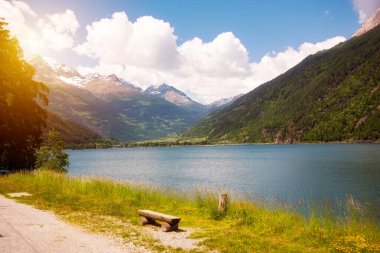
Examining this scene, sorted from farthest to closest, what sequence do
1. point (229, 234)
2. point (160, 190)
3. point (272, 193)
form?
point (272, 193) < point (160, 190) < point (229, 234)

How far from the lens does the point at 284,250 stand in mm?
13508

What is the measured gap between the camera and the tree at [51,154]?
139 feet

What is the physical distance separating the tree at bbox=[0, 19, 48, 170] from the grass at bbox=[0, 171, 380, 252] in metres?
8.03

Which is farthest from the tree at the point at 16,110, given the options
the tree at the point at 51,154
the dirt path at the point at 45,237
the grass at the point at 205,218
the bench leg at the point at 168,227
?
the bench leg at the point at 168,227

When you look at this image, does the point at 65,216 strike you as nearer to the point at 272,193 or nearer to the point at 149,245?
the point at 149,245

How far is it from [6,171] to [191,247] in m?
33.7

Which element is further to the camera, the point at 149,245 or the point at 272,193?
the point at 272,193

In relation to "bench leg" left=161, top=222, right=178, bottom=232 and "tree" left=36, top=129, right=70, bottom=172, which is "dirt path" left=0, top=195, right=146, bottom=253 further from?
"tree" left=36, top=129, right=70, bottom=172

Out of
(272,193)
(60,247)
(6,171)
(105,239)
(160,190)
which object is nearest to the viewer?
(60,247)

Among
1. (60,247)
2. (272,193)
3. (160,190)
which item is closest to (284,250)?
(60,247)

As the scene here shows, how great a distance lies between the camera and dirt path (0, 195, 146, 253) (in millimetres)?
13197

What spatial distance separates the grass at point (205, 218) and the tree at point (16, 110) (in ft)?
26.4

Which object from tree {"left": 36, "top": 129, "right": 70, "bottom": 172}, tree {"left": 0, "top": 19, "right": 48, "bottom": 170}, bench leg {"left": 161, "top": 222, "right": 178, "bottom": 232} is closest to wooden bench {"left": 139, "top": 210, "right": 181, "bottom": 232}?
bench leg {"left": 161, "top": 222, "right": 178, "bottom": 232}

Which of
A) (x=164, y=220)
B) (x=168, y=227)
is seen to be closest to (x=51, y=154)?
(x=164, y=220)
